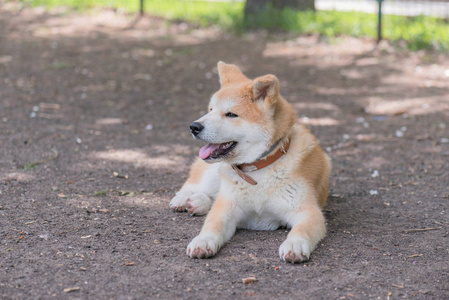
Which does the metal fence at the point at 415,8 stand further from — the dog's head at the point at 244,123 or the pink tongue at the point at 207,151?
the pink tongue at the point at 207,151

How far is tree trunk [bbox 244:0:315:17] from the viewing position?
12109 mm

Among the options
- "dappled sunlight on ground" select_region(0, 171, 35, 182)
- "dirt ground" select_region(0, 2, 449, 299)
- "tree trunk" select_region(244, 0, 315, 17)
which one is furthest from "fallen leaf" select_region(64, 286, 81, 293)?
"tree trunk" select_region(244, 0, 315, 17)

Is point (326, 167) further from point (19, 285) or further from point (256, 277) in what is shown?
point (19, 285)

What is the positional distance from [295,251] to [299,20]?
28.7ft

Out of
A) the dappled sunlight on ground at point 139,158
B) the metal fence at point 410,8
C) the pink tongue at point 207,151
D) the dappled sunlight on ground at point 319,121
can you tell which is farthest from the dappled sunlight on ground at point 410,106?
the pink tongue at point 207,151

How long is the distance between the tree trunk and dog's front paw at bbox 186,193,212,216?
815 centimetres

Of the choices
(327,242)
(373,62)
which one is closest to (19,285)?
(327,242)

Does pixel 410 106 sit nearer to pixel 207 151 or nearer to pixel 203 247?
pixel 207 151

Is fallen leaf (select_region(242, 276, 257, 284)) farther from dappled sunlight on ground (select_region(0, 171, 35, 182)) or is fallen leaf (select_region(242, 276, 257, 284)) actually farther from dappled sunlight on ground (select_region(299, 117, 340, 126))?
dappled sunlight on ground (select_region(299, 117, 340, 126))

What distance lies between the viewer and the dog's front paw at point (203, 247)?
3.65 m

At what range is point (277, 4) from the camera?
40.3 feet

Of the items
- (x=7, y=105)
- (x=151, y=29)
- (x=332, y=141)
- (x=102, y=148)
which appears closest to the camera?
(x=102, y=148)

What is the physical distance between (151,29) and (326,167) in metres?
8.46

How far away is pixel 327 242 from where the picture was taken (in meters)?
4.00
